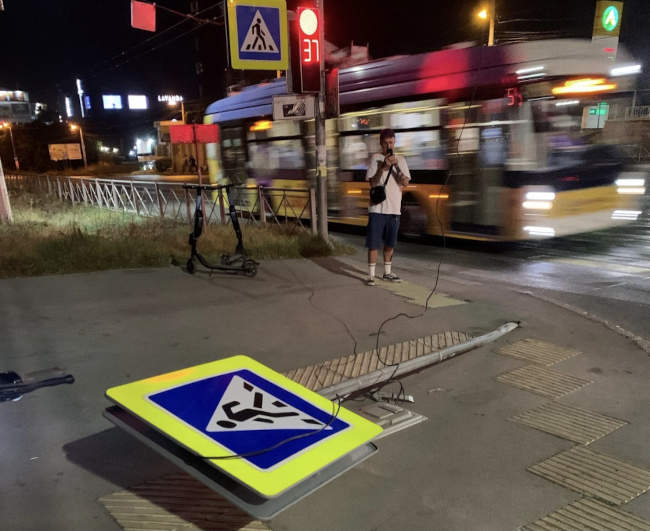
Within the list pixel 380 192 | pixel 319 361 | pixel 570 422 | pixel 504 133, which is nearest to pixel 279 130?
pixel 504 133

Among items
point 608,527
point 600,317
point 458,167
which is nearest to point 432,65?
point 458,167

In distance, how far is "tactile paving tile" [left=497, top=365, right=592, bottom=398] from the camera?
3953 millimetres

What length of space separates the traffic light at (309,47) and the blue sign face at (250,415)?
6931 mm

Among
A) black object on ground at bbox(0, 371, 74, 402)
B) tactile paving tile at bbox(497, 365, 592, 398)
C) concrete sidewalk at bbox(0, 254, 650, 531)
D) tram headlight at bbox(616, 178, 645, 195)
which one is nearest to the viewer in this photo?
concrete sidewalk at bbox(0, 254, 650, 531)

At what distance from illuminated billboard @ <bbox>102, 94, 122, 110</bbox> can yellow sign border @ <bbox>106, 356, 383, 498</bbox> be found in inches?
3905

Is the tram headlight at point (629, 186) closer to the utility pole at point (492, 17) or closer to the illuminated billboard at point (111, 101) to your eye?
the utility pole at point (492, 17)

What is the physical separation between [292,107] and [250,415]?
7.01 meters

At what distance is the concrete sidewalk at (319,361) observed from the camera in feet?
8.68

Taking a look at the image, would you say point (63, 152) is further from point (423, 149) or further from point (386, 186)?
point (386, 186)

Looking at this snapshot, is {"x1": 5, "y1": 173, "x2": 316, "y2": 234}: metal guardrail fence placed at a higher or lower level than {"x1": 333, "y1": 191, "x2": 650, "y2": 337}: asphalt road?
higher

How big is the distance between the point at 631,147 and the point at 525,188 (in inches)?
97.0

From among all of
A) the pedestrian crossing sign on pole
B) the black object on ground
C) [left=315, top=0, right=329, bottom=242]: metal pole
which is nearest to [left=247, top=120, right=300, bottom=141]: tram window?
[left=315, top=0, right=329, bottom=242]: metal pole

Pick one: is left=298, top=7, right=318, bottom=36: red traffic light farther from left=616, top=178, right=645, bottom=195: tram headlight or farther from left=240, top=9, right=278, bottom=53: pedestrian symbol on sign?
left=616, top=178, right=645, bottom=195: tram headlight

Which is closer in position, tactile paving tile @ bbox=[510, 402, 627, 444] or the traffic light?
tactile paving tile @ bbox=[510, 402, 627, 444]
